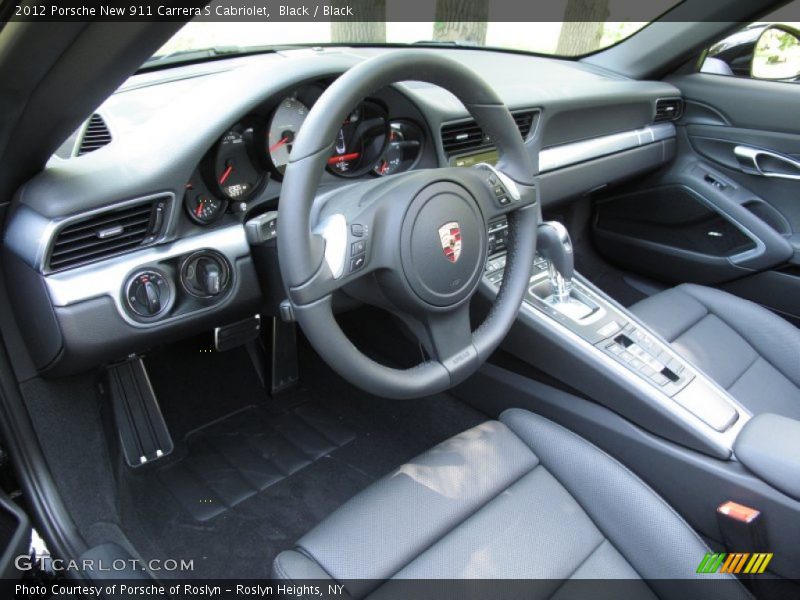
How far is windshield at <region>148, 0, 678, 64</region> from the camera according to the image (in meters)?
1.86

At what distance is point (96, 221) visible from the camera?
123 centimetres

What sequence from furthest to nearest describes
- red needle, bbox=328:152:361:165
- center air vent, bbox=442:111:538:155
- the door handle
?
the door handle, center air vent, bbox=442:111:538:155, red needle, bbox=328:152:361:165

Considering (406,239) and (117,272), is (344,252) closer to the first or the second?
(406,239)

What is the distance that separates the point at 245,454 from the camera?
2.00 metres

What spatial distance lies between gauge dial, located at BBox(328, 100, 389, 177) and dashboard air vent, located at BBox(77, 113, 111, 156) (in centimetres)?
49

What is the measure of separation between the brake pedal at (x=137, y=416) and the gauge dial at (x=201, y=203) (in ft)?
1.95

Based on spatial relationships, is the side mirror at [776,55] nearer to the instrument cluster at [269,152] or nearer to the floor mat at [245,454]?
the instrument cluster at [269,152]

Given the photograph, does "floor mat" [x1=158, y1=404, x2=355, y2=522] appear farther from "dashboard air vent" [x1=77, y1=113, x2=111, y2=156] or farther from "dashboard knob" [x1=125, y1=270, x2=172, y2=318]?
"dashboard air vent" [x1=77, y1=113, x2=111, y2=156]

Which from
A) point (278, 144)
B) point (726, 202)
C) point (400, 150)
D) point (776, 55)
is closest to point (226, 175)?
point (278, 144)

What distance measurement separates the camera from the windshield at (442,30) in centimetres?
186

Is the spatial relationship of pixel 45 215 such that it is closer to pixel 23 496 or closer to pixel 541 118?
pixel 23 496

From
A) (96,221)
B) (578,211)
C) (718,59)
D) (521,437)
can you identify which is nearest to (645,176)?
(578,211)
